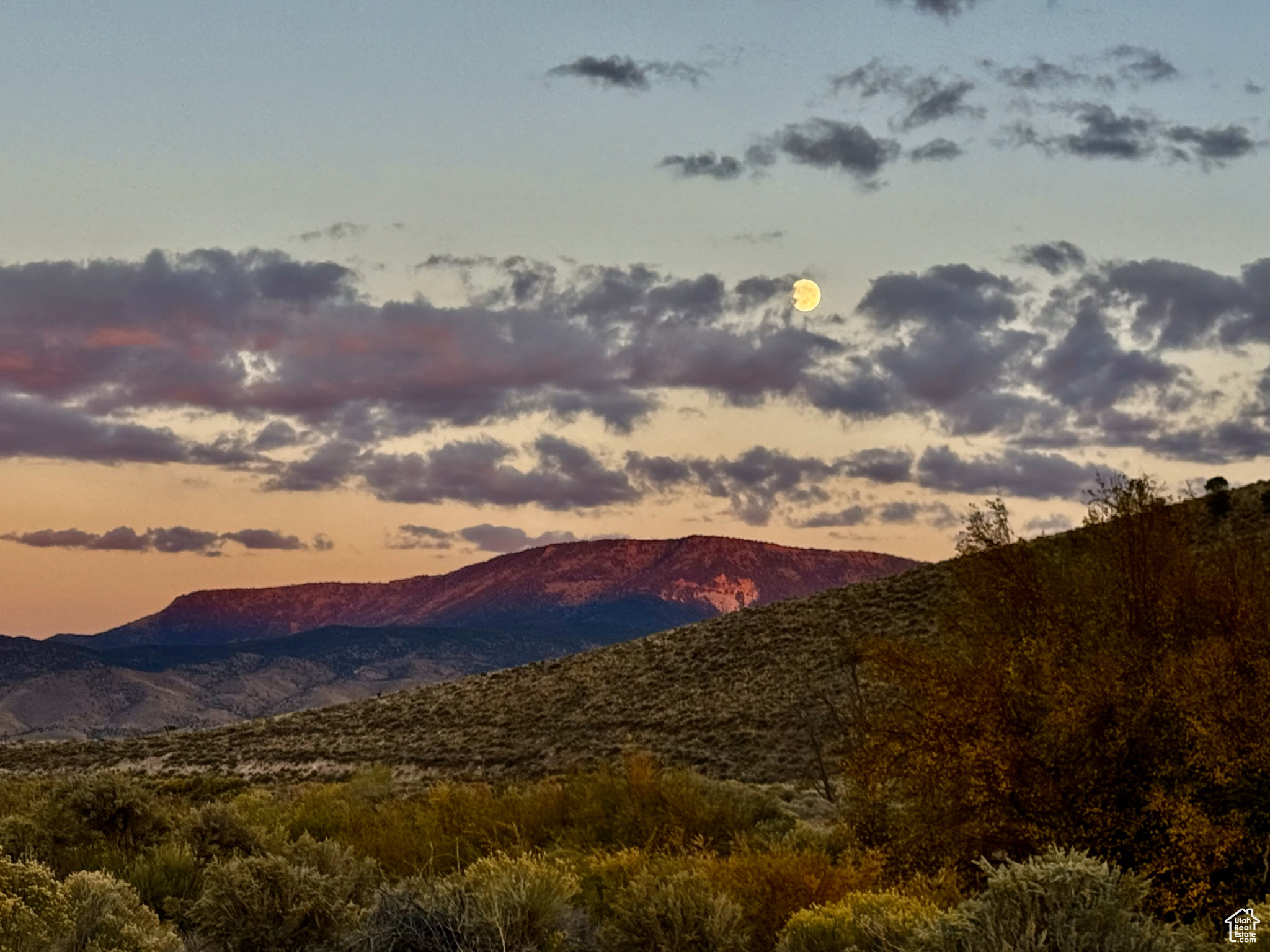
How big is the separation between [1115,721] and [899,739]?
272 cm

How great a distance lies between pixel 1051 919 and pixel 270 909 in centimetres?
754

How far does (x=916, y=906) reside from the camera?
34.2 ft

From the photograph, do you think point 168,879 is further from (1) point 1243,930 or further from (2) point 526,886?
(1) point 1243,930

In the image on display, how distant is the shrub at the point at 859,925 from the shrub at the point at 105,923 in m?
5.10

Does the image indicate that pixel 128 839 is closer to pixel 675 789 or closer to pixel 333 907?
pixel 333 907

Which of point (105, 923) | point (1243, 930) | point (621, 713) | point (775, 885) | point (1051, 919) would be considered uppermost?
point (105, 923)

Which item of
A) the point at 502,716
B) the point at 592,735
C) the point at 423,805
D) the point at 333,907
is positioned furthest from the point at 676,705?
the point at 333,907

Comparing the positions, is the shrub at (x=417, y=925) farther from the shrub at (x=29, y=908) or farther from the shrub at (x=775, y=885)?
the shrub at (x=775, y=885)

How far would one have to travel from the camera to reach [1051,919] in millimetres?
8539

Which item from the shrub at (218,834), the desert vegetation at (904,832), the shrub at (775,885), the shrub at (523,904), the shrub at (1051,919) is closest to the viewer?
the shrub at (1051,919)

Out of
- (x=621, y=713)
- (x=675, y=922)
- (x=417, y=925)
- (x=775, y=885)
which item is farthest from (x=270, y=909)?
(x=621, y=713)

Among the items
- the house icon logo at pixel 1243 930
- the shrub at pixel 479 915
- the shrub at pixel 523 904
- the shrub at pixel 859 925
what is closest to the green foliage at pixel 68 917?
Answer: the shrub at pixel 479 915

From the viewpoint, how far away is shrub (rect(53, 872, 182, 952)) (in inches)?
391

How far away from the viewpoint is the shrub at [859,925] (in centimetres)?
979
